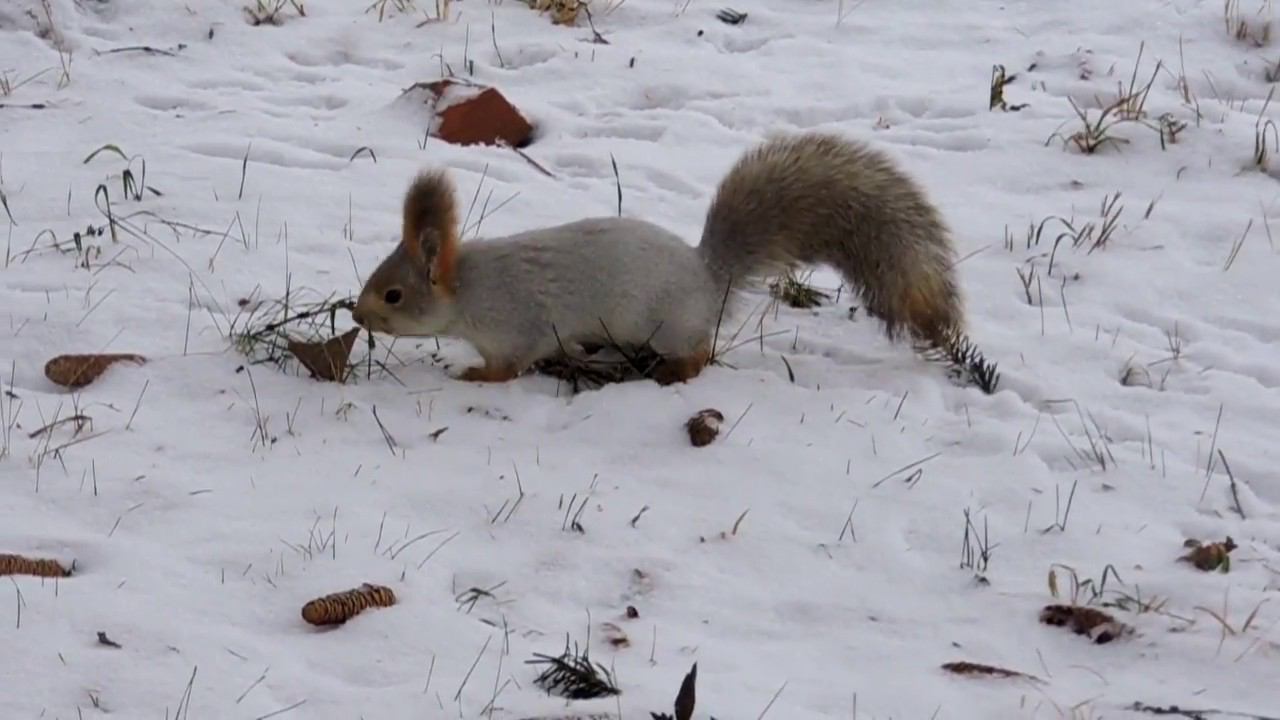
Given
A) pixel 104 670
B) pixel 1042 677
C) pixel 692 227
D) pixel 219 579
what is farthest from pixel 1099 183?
pixel 104 670

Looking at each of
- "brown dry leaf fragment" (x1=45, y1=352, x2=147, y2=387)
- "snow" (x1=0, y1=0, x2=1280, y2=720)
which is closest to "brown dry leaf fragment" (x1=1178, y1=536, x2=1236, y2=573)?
"snow" (x1=0, y1=0, x2=1280, y2=720)

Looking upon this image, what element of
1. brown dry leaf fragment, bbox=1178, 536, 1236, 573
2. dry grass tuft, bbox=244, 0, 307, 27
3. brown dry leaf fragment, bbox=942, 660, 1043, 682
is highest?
dry grass tuft, bbox=244, 0, 307, 27

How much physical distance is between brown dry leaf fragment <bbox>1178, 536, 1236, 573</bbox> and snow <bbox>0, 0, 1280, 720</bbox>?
0.13 ft

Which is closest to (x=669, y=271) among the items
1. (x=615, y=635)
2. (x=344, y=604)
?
(x=615, y=635)

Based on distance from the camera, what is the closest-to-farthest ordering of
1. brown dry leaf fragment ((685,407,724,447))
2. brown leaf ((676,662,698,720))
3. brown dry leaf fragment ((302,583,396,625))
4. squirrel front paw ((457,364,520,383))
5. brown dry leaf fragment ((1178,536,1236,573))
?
brown leaf ((676,662,698,720)) → brown dry leaf fragment ((302,583,396,625)) → brown dry leaf fragment ((1178,536,1236,573)) → brown dry leaf fragment ((685,407,724,447)) → squirrel front paw ((457,364,520,383))

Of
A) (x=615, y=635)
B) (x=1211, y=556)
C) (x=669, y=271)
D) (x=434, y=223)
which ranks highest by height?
(x=434, y=223)

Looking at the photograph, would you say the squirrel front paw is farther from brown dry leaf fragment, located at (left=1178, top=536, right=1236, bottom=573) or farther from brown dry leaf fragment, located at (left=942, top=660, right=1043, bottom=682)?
brown dry leaf fragment, located at (left=1178, top=536, right=1236, bottom=573)

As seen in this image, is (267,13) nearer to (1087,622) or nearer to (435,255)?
(435,255)

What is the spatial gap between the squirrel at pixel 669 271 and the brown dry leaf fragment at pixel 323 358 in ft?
0.42

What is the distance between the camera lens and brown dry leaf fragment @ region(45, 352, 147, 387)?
4.12 meters

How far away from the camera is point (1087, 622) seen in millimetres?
3143

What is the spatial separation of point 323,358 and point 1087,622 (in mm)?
2111

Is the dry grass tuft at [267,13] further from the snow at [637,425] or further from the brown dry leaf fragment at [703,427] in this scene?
the brown dry leaf fragment at [703,427]

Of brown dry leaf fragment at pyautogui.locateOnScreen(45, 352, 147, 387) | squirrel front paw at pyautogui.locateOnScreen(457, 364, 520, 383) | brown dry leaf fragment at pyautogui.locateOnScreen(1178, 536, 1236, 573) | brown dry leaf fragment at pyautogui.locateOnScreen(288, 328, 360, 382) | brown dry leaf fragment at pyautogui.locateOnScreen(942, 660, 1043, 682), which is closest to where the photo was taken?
brown dry leaf fragment at pyautogui.locateOnScreen(942, 660, 1043, 682)
